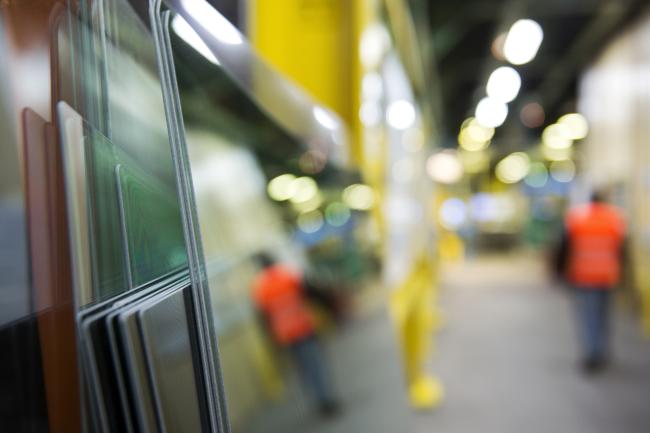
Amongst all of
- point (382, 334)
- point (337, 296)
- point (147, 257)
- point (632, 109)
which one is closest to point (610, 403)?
point (382, 334)

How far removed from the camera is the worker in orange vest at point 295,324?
4.48ft

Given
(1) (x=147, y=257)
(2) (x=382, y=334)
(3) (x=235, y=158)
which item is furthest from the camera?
(2) (x=382, y=334)

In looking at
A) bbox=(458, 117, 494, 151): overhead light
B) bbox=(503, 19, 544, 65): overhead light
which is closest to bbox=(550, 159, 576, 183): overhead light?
bbox=(458, 117, 494, 151): overhead light

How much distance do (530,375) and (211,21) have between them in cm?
440

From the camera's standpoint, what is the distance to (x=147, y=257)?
492 mm

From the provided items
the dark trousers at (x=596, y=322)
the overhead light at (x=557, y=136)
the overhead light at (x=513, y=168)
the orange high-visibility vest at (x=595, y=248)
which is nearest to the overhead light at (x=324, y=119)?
the orange high-visibility vest at (x=595, y=248)

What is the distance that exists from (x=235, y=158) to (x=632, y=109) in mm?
6630

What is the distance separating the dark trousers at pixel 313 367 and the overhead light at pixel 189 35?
3.01 feet

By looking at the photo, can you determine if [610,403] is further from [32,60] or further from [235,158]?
[32,60]

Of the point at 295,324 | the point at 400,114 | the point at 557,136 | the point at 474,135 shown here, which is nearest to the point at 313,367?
the point at 295,324

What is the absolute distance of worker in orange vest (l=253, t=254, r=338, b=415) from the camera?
1364 millimetres

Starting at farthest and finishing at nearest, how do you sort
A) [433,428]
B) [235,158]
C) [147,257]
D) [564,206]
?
[564,206]
[433,428]
[235,158]
[147,257]

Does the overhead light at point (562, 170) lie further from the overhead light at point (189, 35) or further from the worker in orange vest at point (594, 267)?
the overhead light at point (189, 35)

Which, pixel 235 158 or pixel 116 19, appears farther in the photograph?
pixel 235 158
